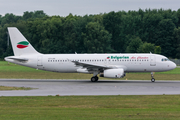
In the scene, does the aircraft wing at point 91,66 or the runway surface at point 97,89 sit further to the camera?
the aircraft wing at point 91,66

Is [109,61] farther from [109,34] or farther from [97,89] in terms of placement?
[109,34]

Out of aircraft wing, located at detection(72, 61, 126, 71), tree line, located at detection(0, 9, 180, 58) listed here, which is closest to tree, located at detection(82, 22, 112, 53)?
tree line, located at detection(0, 9, 180, 58)

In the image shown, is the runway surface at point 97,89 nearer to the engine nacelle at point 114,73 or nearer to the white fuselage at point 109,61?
the engine nacelle at point 114,73

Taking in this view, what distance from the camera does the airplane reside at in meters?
35.2

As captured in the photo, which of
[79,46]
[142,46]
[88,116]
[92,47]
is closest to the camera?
[88,116]

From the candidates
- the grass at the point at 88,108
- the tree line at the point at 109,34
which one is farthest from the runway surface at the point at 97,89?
the tree line at the point at 109,34

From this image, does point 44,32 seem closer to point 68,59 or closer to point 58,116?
point 68,59

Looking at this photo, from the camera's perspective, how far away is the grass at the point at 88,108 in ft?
46.2

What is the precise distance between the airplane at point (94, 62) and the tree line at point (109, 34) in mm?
49596

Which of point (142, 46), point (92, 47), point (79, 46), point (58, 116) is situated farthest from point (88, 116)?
point (79, 46)

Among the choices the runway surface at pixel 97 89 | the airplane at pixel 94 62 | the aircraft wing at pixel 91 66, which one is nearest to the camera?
the runway surface at pixel 97 89

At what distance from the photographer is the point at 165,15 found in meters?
99.3

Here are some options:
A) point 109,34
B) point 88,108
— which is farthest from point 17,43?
point 109,34

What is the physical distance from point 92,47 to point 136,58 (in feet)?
183
